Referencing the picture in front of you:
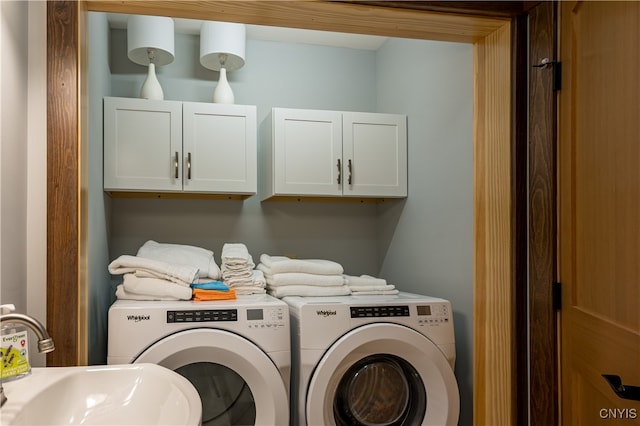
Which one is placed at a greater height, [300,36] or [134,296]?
[300,36]

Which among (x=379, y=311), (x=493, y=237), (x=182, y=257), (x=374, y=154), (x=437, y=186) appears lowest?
(x=379, y=311)

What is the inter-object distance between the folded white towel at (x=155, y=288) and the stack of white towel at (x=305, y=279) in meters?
0.48

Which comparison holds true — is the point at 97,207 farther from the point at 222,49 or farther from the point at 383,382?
the point at 383,382

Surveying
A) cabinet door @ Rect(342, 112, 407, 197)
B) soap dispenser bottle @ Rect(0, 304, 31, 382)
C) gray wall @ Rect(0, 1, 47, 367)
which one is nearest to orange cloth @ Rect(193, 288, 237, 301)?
gray wall @ Rect(0, 1, 47, 367)

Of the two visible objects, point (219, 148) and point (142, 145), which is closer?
point (142, 145)

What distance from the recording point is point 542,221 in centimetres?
181

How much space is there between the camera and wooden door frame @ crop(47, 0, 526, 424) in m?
1.61

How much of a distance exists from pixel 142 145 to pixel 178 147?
0.62 ft

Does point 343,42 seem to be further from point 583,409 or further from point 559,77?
point 583,409

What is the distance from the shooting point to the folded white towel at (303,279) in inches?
103

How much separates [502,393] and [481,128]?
1.04 meters

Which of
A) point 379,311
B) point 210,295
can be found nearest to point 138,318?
point 210,295

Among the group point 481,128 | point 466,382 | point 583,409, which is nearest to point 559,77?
point 481,128

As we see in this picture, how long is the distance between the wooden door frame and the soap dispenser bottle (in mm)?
393
